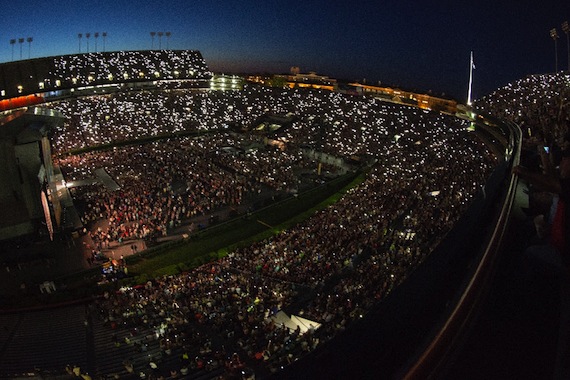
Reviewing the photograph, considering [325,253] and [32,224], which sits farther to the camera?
[32,224]

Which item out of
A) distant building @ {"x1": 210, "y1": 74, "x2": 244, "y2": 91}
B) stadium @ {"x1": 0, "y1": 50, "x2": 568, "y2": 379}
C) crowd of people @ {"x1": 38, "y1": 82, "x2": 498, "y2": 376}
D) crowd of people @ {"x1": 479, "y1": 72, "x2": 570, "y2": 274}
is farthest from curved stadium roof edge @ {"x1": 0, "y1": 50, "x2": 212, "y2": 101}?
crowd of people @ {"x1": 479, "y1": 72, "x2": 570, "y2": 274}

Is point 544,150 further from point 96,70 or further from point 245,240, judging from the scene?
point 96,70

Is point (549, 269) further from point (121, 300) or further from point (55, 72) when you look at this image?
point (55, 72)

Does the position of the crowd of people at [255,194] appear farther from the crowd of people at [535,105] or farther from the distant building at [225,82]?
the distant building at [225,82]

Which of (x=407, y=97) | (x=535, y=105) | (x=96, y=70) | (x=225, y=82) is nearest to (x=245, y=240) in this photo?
(x=535, y=105)

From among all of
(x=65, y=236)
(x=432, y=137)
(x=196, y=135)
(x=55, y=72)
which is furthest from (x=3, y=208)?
(x=55, y=72)

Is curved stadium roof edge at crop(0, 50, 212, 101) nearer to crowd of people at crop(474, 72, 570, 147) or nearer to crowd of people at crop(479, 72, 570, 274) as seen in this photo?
crowd of people at crop(474, 72, 570, 147)

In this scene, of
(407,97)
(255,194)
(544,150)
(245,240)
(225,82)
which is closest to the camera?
(544,150)

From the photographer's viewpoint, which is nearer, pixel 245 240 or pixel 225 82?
pixel 245 240
